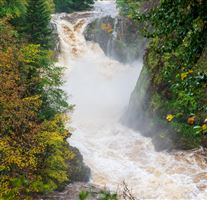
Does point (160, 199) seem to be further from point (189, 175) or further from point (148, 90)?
point (148, 90)

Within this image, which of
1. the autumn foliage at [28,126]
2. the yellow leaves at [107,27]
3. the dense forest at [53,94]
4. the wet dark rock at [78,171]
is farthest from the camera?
the yellow leaves at [107,27]

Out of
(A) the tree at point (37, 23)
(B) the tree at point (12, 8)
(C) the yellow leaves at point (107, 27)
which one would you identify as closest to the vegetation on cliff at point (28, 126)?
(B) the tree at point (12, 8)

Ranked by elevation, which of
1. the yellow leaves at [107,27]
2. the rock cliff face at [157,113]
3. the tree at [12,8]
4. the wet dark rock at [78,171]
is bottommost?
the wet dark rock at [78,171]

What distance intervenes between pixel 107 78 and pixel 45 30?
311 inches

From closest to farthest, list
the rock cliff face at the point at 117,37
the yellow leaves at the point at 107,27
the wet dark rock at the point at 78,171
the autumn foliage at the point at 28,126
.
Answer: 1. the autumn foliage at the point at 28,126
2. the wet dark rock at the point at 78,171
3. the rock cliff face at the point at 117,37
4. the yellow leaves at the point at 107,27

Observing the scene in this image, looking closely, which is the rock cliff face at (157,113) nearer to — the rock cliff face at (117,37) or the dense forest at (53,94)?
the dense forest at (53,94)

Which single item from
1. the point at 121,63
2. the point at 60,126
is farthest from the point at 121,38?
the point at 60,126

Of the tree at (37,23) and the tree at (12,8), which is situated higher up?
the tree at (12,8)

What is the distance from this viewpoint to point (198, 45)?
5.39 m

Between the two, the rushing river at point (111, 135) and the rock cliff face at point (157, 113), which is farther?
the rock cliff face at point (157, 113)

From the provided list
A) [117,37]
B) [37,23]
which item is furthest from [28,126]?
[117,37]

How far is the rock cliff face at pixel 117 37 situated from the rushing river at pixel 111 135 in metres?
0.66

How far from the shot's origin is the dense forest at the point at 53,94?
17.1 ft

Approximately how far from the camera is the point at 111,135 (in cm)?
2233
